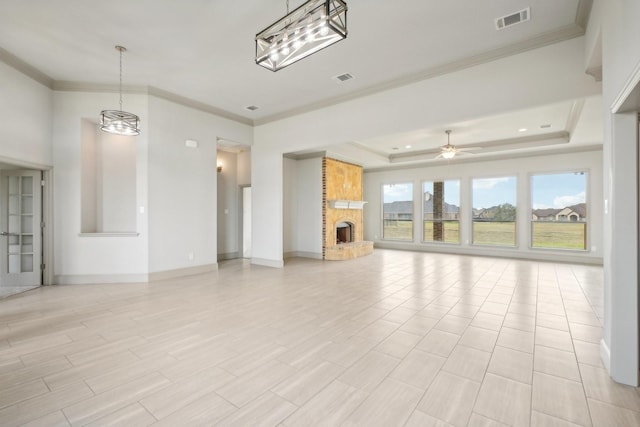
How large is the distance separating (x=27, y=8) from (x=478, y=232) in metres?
10.1

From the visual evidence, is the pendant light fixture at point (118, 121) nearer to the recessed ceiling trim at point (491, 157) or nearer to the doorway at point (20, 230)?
the doorway at point (20, 230)

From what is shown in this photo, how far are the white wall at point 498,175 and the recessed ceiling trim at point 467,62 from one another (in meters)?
5.28

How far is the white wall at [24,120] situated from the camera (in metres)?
4.11

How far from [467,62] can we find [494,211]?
5.76 m

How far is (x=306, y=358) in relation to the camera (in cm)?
251

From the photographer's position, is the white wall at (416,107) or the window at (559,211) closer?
the white wall at (416,107)

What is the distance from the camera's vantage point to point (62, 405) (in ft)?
6.19

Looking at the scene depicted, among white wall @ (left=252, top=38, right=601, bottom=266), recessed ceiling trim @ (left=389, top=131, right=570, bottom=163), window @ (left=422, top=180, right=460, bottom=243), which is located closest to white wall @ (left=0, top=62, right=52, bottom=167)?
white wall @ (left=252, top=38, right=601, bottom=266)

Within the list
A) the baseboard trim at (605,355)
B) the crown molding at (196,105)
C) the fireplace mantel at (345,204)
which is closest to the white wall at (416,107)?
the crown molding at (196,105)

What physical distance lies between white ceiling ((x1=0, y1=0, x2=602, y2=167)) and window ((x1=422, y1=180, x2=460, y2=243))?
3812 millimetres

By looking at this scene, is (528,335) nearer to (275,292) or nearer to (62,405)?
(275,292)

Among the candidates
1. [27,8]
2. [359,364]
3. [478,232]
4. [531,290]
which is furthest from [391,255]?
[27,8]

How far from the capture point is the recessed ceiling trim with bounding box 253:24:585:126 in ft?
11.5

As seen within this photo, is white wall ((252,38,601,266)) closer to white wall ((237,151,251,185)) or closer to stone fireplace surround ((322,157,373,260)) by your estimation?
white wall ((237,151,251,185))
